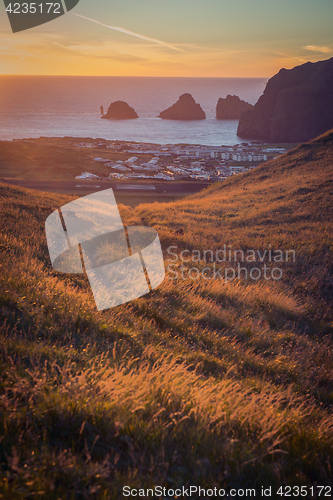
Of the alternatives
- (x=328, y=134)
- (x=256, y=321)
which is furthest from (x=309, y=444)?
(x=328, y=134)

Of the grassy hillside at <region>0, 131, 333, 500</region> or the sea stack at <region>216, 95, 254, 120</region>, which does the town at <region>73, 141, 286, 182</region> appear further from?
the sea stack at <region>216, 95, 254, 120</region>

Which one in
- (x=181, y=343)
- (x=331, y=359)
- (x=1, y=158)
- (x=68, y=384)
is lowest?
(x=331, y=359)

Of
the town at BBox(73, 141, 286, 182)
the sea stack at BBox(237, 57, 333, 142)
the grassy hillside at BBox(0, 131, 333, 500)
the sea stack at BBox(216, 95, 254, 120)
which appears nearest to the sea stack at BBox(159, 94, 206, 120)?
the sea stack at BBox(216, 95, 254, 120)

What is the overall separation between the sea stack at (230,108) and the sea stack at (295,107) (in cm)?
5317

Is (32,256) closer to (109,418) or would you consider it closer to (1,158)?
(109,418)

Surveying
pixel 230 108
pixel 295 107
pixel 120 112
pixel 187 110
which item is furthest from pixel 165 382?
pixel 230 108

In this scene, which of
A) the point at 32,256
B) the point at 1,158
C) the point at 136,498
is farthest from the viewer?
the point at 1,158

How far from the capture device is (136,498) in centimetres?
190

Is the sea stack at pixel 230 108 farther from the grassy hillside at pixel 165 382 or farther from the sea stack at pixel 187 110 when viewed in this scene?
the grassy hillside at pixel 165 382

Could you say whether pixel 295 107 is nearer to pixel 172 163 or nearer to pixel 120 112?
pixel 172 163

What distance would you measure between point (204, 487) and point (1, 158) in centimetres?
6514

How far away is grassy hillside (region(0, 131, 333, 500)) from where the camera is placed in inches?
83.1

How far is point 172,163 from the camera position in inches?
2549

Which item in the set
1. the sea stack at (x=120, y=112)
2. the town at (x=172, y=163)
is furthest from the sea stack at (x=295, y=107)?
the sea stack at (x=120, y=112)
